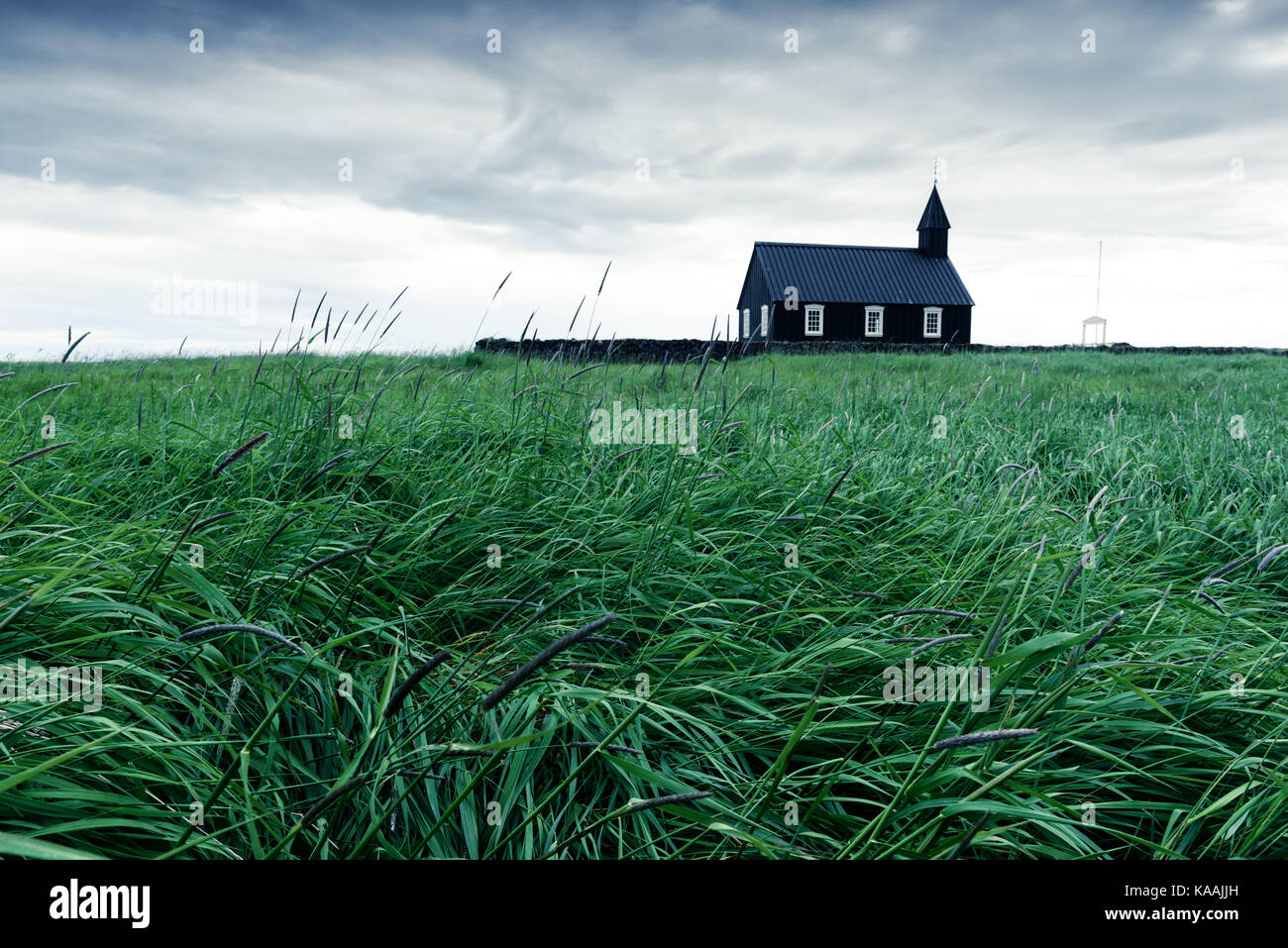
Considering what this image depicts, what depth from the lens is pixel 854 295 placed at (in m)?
36.1

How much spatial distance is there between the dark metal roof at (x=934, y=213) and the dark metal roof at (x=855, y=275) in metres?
2.20

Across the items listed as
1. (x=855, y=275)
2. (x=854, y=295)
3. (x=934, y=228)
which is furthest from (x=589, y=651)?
(x=934, y=228)

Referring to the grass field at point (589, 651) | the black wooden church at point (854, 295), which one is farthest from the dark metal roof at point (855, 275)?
the grass field at point (589, 651)

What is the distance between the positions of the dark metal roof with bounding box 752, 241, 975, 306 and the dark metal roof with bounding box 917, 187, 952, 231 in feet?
7.21

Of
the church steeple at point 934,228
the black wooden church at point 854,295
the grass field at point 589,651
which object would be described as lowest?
the grass field at point 589,651

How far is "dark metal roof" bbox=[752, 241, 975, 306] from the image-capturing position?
35.6m

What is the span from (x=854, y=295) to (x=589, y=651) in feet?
120

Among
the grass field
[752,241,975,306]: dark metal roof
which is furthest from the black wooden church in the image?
the grass field

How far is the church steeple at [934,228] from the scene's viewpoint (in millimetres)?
39125

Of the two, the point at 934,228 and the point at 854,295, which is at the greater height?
the point at 934,228

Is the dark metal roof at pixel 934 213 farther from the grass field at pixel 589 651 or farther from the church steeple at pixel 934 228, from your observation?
the grass field at pixel 589 651

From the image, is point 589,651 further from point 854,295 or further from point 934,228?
point 934,228

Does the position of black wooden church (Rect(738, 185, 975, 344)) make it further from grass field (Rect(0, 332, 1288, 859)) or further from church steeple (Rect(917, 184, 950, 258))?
grass field (Rect(0, 332, 1288, 859))

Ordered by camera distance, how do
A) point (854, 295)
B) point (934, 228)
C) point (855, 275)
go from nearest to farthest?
1. point (854, 295)
2. point (855, 275)
3. point (934, 228)
